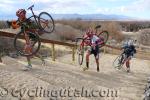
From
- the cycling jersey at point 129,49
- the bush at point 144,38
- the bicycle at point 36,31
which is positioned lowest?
the bush at point 144,38

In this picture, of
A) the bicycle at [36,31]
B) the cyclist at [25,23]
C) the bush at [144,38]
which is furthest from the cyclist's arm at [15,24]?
the bush at [144,38]

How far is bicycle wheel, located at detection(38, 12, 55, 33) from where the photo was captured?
1385 cm

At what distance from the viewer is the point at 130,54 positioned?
20.8 metres

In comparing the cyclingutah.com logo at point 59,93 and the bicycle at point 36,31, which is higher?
the bicycle at point 36,31

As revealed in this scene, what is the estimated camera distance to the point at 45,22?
45.7 ft

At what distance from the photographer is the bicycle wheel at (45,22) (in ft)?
45.4

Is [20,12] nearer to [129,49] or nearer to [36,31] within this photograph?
[36,31]

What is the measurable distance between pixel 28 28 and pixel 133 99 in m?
4.05

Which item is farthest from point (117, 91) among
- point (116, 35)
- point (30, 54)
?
point (116, 35)

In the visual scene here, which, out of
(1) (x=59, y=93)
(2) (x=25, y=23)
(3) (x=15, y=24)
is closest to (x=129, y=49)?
(2) (x=25, y=23)

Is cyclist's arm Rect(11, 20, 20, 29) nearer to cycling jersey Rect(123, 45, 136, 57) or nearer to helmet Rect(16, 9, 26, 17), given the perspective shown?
helmet Rect(16, 9, 26, 17)

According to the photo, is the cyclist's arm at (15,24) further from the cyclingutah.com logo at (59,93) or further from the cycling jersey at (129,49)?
the cycling jersey at (129,49)

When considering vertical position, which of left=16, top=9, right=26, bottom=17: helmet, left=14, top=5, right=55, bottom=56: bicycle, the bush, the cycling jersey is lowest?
the bush

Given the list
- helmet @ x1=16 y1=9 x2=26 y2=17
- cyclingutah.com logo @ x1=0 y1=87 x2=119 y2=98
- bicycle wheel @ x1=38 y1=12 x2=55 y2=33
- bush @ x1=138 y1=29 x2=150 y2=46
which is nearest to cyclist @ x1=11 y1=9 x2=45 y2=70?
helmet @ x1=16 y1=9 x2=26 y2=17
